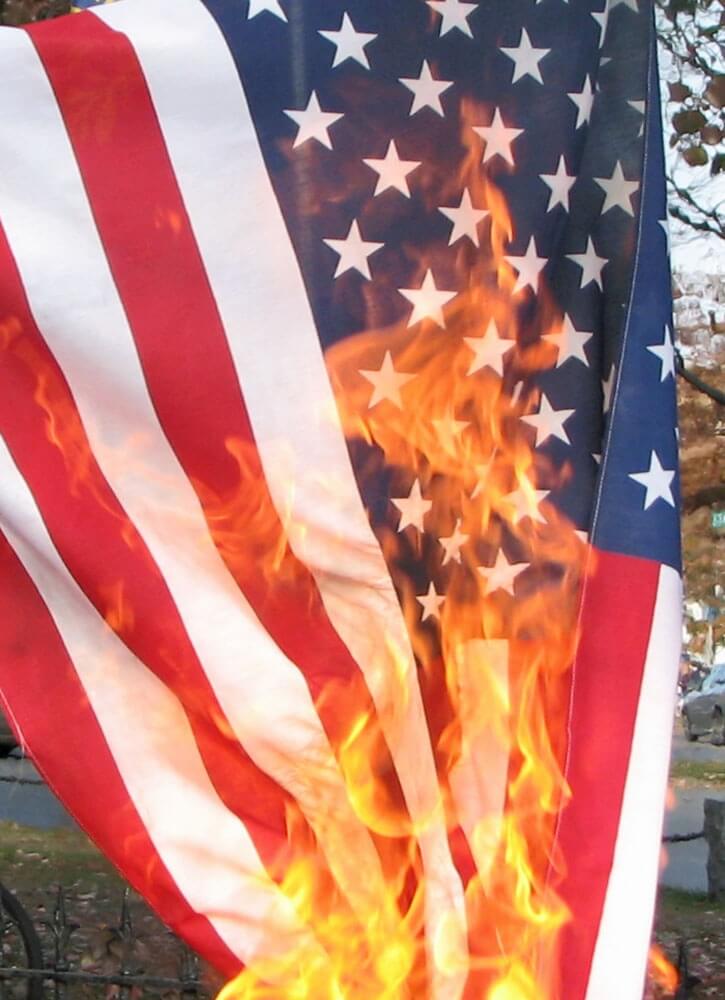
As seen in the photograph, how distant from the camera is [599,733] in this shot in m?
2.75

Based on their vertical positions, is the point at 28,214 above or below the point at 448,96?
below

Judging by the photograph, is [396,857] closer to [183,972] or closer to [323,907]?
[323,907]

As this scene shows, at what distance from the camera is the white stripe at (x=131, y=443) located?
2.66 m

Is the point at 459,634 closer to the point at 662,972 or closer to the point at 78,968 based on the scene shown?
the point at 662,972

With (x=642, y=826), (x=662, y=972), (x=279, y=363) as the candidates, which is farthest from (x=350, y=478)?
(x=662, y=972)

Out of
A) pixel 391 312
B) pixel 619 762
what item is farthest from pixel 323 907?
pixel 391 312

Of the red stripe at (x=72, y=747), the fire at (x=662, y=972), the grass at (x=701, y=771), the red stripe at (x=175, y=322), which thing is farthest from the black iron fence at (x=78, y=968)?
the grass at (x=701, y=771)

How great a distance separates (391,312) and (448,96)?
20.4 inches

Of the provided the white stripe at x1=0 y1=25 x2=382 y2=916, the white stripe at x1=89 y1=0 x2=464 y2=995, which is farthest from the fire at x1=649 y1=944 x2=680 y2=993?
the white stripe at x1=0 y1=25 x2=382 y2=916

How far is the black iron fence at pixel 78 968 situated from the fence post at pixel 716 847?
11.0 ft

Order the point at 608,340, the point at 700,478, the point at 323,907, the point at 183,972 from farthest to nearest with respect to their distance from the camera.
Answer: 1. the point at 700,478
2. the point at 183,972
3. the point at 608,340
4. the point at 323,907

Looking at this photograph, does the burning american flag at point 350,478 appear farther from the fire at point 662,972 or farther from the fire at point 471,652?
the fire at point 662,972

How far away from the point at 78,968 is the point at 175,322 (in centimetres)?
363

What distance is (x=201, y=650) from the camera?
8.74 ft
